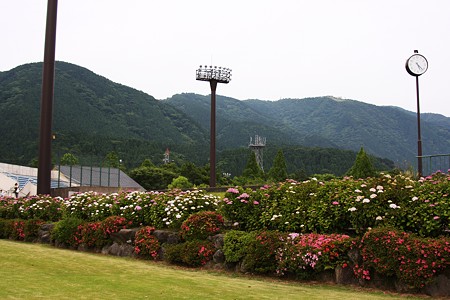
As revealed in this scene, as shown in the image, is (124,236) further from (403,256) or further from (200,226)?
(403,256)

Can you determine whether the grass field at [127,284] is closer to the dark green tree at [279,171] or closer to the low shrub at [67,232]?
the low shrub at [67,232]

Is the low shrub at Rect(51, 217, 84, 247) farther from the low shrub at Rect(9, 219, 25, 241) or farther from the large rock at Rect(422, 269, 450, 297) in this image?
the large rock at Rect(422, 269, 450, 297)

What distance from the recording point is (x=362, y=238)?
7535mm

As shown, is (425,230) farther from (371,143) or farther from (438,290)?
(371,143)

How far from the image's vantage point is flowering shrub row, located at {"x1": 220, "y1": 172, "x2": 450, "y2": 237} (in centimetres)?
773

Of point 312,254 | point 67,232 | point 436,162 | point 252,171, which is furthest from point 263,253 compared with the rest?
point 252,171

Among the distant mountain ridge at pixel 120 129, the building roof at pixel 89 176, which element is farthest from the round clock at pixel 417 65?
the distant mountain ridge at pixel 120 129

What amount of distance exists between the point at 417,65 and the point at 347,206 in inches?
347

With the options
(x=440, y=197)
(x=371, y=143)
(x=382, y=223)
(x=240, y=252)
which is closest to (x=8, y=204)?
(x=240, y=252)

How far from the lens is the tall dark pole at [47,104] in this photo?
1479 cm

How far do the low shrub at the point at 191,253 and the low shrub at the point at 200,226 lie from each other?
156 millimetres

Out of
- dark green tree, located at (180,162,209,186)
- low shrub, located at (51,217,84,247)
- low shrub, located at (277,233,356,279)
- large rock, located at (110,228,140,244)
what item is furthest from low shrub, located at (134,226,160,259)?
dark green tree, located at (180,162,209,186)

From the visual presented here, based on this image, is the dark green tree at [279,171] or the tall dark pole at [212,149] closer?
the tall dark pole at [212,149]

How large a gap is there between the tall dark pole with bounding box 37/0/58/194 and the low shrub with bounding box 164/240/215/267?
22.8ft
